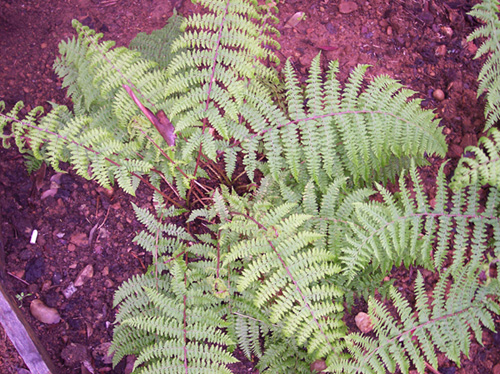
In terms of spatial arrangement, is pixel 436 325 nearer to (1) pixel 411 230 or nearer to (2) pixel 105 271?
(1) pixel 411 230

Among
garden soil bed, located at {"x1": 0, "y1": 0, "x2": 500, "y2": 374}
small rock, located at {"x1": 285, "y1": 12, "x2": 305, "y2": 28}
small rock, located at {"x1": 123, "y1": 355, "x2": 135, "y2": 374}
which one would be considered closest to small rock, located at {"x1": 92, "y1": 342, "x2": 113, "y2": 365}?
garden soil bed, located at {"x1": 0, "y1": 0, "x2": 500, "y2": 374}

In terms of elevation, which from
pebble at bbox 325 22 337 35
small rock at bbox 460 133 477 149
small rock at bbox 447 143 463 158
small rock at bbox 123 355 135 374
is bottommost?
small rock at bbox 123 355 135 374

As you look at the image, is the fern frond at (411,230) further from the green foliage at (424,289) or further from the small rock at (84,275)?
the small rock at (84,275)

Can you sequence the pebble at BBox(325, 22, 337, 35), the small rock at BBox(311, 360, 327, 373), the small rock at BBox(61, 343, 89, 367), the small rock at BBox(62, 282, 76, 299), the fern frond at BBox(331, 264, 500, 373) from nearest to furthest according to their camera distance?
1. the fern frond at BBox(331, 264, 500, 373)
2. the small rock at BBox(311, 360, 327, 373)
3. the small rock at BBox(61, 343, 89, 367)
4. the small rock at BBox(62, 282, 76, 299)
5. the pebble at BBox(325, 22, 337, 35)

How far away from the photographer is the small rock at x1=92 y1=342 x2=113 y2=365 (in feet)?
9.72

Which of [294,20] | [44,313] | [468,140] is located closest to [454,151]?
[468,140]

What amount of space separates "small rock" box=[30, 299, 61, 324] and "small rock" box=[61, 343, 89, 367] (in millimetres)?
238

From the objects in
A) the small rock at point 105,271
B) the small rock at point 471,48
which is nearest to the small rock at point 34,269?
the small rock at point 105,271

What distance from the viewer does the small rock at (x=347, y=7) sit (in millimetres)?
3508

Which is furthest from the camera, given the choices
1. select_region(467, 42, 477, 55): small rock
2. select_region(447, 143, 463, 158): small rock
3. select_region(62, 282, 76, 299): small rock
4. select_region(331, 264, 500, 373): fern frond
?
select_region(467, 42, 477, 55): small rock

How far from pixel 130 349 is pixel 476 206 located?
104 inches

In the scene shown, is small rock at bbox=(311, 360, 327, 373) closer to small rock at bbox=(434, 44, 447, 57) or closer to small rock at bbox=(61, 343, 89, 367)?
small rock at bbox=(61, 343, 89, 367)

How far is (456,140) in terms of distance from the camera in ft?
10.7

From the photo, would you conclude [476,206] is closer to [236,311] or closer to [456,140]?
[456,140]
